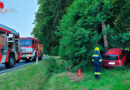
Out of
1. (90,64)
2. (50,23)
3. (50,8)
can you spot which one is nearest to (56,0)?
(50,8)

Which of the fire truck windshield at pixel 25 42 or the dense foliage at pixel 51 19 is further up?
the dense foliage at pixel 51 19

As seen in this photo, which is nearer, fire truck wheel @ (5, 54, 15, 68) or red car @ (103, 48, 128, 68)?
fire truck wheel @ (5, 54, 15, 68)

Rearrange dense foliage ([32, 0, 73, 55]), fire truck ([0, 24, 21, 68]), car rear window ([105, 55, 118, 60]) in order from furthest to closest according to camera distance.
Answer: dense foliage ([32, 0, 73, 55]) < car rear window ([105, 55, 118, 60]) < fire truck ([0, 24, 21, 68])

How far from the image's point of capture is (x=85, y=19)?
35.0ft

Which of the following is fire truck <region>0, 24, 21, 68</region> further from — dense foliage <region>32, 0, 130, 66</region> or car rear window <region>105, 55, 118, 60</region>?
car rear window <region>105, 55, 118, 60</region>

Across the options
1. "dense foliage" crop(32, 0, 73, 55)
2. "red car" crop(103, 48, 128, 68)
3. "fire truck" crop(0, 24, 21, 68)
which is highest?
"dense foliage" crop(32, 0, 73, 55)

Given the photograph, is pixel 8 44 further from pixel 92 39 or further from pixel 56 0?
pixel 56 0

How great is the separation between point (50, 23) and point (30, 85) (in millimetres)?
21183

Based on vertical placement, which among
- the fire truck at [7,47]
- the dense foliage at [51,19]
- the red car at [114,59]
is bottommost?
the red car at [114,59]

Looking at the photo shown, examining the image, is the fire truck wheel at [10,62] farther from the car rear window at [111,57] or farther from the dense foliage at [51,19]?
the dense foliage at [51,19]

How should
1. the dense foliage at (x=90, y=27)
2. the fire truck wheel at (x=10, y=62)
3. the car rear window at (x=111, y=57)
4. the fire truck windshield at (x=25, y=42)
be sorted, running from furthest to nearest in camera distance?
1. the fire truck windshield at (x=25, y=42)
2. the car rear window at (x=111, y=57)
3. the dense foliage at (x=90, y=27)
4. the fire truck wheel at (x=10, y=62)

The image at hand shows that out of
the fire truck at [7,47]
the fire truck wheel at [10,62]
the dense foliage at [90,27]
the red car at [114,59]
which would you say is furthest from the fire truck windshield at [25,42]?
the red car at [114,59]

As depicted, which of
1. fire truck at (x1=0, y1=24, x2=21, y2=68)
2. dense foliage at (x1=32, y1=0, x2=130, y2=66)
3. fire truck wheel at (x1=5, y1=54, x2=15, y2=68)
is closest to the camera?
fire truck at (x1=0, y1=24, x2=21, y2=68)

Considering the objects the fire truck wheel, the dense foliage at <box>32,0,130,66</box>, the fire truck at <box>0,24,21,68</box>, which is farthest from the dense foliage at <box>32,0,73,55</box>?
the fire truck wheel
